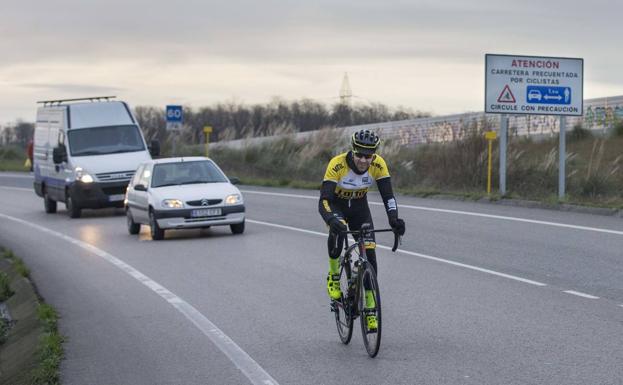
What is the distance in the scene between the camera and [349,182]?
379 inches

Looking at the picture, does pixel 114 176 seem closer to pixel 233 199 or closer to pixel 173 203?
pixel 173 203

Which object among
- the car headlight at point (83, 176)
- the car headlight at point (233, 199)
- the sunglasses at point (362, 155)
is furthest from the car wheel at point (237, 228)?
the sunglasses at point (362, 155)

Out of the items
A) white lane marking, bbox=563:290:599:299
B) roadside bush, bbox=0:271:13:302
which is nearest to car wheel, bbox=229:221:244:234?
roadside bush, bbox=0:271:13:302

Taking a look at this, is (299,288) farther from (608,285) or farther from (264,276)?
(608,285)

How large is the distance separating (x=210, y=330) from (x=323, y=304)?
71.6 inches

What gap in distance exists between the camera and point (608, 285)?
13.0 meters

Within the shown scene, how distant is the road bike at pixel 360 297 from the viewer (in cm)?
895

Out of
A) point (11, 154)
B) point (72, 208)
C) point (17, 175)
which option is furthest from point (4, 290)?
point (11, 154)

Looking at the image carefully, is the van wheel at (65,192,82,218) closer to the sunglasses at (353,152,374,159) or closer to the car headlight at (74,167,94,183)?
the car headlight at (74,167,94,183)

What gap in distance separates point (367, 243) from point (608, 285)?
15.3 ft

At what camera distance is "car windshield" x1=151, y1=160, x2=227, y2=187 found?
21.7m

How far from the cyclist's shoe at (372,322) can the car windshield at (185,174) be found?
511 inches

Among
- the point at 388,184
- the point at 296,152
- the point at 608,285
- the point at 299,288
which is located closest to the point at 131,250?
the point at 299,288

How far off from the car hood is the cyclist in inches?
429
